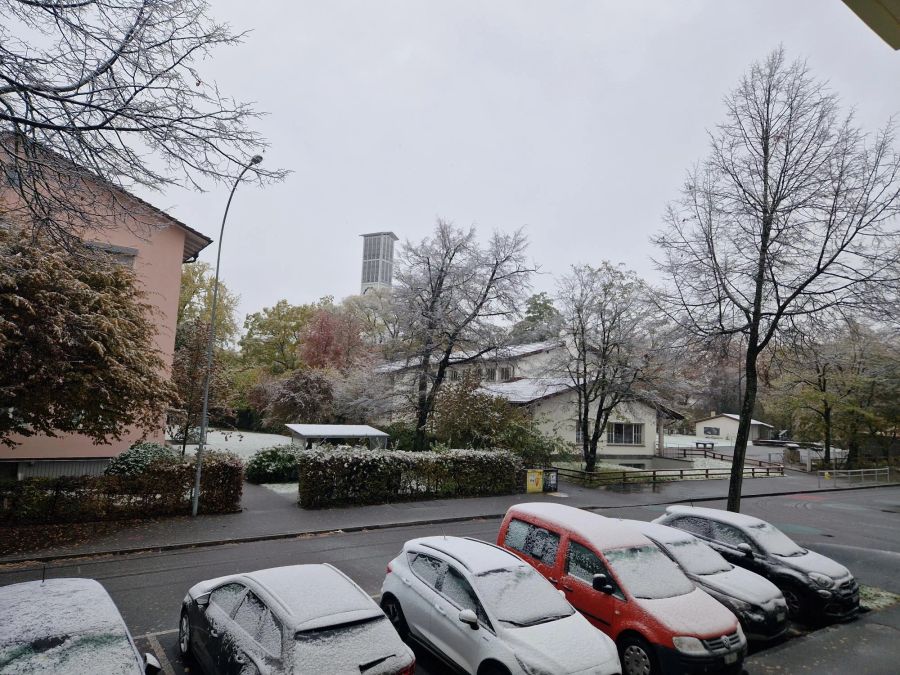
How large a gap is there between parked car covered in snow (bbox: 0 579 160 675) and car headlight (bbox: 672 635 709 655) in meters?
5.90

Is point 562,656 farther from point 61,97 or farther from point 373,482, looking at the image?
point 373,482

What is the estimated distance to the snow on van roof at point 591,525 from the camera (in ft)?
26.1

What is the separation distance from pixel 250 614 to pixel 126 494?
10.6 meters

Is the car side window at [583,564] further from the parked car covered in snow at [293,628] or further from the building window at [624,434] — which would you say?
the building window at [624,434]

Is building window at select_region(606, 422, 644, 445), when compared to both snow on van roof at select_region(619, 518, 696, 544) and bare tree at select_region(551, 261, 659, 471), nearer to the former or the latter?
bare tree at select_region(551, 261, 659, 471)

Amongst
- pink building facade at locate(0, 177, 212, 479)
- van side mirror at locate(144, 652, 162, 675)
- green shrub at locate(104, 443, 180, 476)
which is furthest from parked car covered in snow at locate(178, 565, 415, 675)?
pink building facade at locate(0, 177, 212, 479)

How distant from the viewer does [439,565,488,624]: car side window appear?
6.29 m

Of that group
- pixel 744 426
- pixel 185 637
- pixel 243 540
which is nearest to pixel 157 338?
pixel 243 540

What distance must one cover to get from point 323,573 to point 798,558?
29.8 ft

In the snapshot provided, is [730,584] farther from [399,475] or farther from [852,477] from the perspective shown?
[852,477]

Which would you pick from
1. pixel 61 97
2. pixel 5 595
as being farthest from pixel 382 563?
pixel 61 97

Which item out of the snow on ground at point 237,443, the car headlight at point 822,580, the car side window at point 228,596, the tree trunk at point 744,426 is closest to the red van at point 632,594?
the car headlight at point 822,580

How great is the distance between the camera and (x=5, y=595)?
5266 millimetres

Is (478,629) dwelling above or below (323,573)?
below
